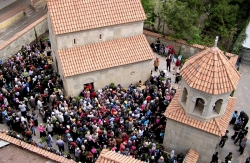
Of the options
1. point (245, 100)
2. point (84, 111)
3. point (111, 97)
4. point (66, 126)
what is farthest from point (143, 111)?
point (245, 100)

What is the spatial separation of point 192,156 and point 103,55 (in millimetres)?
10966

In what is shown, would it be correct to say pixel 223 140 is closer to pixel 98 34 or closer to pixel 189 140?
pixel 189 140

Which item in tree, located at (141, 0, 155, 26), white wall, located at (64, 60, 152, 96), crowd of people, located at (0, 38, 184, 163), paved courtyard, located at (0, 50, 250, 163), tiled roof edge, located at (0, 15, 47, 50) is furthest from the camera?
tree, located at (141, 0, 155, 26)

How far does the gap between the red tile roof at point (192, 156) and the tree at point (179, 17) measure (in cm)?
1440

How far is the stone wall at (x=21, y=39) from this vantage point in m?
29.9

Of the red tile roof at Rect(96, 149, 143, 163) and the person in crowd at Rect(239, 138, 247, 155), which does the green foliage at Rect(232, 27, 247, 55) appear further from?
the red tile roof at Rect(96, 149, 143, 163)

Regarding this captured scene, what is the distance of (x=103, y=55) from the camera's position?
86.3 feet

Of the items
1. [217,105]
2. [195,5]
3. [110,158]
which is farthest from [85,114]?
[195,5]

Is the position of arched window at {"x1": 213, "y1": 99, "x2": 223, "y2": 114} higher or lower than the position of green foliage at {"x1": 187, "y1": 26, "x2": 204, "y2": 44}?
lower

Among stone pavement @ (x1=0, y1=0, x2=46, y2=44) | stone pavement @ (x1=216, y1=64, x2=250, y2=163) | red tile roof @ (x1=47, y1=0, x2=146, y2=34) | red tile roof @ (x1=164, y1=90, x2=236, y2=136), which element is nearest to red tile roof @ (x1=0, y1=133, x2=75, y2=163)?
red tile roof @ (x1=164, y1=90, x2=236, y2=136)

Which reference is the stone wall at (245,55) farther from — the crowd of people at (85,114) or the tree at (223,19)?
the crowd of people at (85,114)

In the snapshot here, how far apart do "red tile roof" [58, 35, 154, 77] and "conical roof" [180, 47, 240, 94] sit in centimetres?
825

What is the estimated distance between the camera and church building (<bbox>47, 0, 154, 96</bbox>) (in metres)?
25.1

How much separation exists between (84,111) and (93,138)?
2.79 m
